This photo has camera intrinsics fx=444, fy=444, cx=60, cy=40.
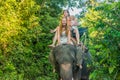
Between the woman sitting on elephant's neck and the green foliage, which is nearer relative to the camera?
the green foliage

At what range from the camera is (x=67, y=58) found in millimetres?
7629

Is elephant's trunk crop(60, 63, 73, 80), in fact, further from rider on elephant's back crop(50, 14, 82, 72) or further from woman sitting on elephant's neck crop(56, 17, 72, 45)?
woman sitting on elephant's neck crop(56, 17, 72, 45)

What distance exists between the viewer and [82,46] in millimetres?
8242

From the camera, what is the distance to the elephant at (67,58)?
7.54m

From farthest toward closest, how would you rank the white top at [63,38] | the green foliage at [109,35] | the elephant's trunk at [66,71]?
1. the white top at [63,38]
2. the elephant's trunk at [66,71]
3. the green foliage at [109,35]

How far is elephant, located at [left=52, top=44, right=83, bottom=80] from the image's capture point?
7.54 meters

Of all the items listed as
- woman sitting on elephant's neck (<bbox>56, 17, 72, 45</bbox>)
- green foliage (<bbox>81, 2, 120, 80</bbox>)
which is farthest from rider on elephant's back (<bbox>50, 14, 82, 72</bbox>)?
green foliage (<bbox>81, 2, 120, 80</bbox>)

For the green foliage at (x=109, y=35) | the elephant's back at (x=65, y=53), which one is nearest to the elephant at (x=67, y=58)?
the elephant's back at (x=65, y=53)

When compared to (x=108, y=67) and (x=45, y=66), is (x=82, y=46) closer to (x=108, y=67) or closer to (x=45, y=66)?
(x=108, y=67)

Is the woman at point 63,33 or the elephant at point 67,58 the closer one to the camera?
the elephant at point 67,58

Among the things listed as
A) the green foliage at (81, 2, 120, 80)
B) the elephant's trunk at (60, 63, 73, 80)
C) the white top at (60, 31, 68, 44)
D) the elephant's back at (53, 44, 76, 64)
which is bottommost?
the elephant's trunk at (60, 63, 73, 80)

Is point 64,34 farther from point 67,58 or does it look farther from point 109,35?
point 109,35

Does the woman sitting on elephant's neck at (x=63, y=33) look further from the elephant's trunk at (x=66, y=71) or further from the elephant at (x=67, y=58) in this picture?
the elephant's trunk at (x=66, y=71)

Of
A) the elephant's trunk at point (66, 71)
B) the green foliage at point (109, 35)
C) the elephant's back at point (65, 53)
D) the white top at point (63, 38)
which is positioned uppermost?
the green foliage at point (109, 35)
